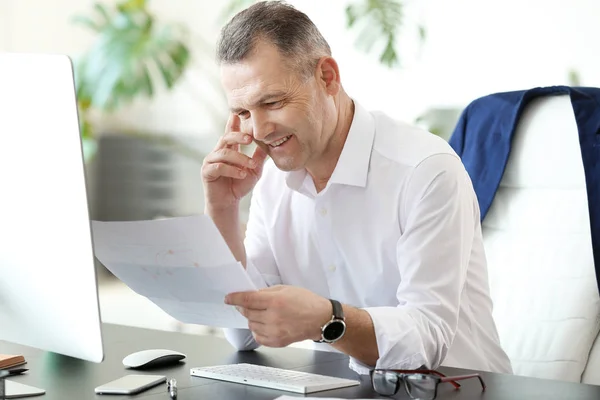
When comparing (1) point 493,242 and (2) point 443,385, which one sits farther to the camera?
(1) point 493,242

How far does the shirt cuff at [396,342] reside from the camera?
1321 millimetres


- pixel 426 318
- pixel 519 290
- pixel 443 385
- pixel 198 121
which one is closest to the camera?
pixel 443 385

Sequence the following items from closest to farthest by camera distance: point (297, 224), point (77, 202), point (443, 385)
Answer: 1. point (77, 202)
2. point (443, 385)
3. point (297, 224)

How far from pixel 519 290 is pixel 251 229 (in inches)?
25.4

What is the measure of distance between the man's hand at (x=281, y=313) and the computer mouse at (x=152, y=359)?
0.72 feet

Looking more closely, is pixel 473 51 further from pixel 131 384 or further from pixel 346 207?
pixel 131 384

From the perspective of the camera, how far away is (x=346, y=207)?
1.63m

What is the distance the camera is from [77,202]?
987 millimetres

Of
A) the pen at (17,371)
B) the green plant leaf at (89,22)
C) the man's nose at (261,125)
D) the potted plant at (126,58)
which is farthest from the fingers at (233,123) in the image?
the green plant leaf at (89,22)

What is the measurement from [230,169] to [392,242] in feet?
1.12

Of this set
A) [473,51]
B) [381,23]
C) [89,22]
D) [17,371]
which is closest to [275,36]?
[17,371]

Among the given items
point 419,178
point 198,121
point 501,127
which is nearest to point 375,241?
point 419,178

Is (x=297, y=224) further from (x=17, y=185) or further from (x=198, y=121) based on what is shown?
(x=198, y=121)

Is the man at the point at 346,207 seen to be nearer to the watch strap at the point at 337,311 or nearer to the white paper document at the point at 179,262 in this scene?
the watch strap at the point at 337,311
